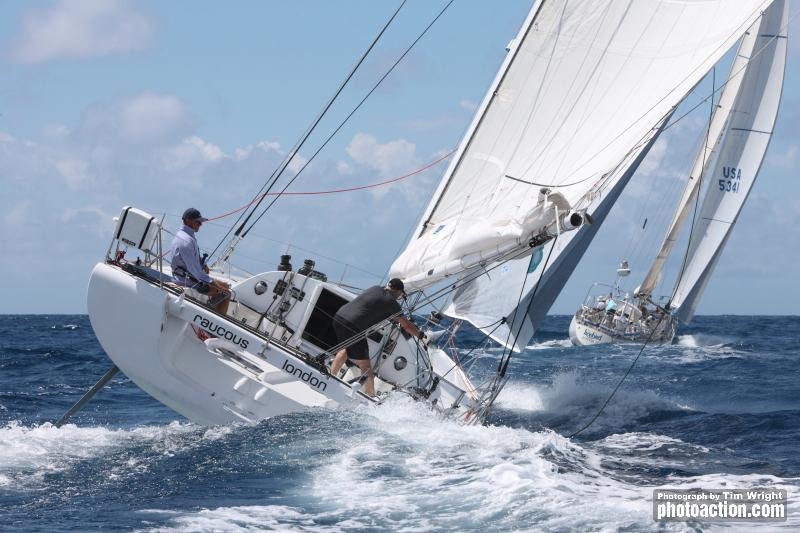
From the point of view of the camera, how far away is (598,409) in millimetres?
13984

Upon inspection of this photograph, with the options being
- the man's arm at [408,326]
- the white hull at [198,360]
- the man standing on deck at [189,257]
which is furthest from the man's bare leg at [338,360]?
the man standing on deck at [189,257]

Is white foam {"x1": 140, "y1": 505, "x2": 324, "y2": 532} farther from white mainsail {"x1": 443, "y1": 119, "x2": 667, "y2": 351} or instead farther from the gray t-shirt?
white mainsail {"x1": 443, "y1": 119, "x2": 667, "y2": 351}

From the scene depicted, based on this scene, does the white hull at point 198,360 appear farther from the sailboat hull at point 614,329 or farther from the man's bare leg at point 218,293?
the sailboat hull at point 614,329

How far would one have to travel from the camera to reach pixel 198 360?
34.3 ft

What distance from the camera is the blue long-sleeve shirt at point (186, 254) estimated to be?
34.3ft

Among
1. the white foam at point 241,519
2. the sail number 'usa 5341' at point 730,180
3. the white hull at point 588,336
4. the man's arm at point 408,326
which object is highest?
the sail number 'usa 5341' at point 730,180

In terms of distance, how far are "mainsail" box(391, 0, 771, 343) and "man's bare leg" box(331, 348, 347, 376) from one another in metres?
1.17

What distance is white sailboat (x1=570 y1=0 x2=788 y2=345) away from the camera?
2747cm

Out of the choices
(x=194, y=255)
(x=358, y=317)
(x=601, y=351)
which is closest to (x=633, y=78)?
(x=358, y=317)

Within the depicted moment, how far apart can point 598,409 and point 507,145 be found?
429cm

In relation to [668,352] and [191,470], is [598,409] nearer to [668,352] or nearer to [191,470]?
[191,470]

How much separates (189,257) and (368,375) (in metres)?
2.24

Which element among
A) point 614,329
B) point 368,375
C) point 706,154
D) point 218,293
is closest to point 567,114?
point 368,375

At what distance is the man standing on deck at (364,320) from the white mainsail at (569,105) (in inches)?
20.3
